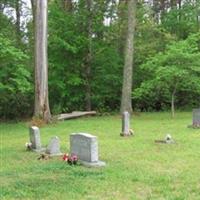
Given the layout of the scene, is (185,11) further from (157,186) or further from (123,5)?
(157,186)

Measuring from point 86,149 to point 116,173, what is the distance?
1241 millimetres

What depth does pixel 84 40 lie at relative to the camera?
2428 centimetres

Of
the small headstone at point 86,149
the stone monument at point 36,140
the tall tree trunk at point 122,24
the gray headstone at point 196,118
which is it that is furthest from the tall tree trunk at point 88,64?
the small headstone at point 86,149

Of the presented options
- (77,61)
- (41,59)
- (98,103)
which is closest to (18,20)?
(77,61)

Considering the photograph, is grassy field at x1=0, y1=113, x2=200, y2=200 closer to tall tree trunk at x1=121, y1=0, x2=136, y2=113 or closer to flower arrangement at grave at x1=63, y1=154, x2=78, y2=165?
flower arrangement at grave at x1=63, y1=154, x2=78, y2=165

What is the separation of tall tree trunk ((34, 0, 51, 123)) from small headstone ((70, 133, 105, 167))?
9718mm

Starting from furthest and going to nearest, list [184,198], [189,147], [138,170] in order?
[189,147], [138,170], [184,198]

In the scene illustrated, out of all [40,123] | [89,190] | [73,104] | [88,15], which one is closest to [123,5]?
[88,15]

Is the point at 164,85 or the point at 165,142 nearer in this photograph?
the point at 165,142

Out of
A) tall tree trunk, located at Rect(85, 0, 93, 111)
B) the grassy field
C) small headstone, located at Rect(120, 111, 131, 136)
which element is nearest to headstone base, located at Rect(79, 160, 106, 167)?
the grassy field

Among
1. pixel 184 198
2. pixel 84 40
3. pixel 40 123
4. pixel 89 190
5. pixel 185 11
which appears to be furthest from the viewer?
pixel 185 11

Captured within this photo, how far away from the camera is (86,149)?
967 centimetres

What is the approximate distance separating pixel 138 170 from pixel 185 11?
2114 centimetres

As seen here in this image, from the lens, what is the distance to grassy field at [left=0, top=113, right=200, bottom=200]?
714 cm
